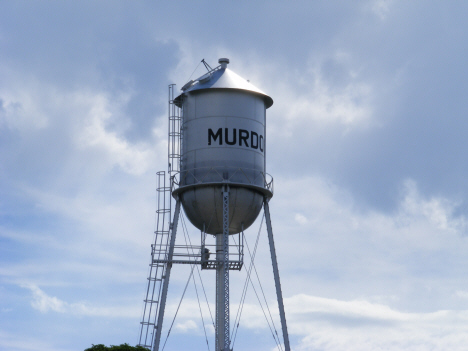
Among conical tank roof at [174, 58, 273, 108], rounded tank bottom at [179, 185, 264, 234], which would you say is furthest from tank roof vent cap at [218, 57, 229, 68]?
rounded tank bottom at [179, 185, 264, 234]

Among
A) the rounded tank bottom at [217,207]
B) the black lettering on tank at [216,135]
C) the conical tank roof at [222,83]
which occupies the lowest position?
the rounded tank bottom at [217,207]

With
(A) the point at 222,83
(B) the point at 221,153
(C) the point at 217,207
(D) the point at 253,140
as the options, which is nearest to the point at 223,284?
(C) the point at 217,207

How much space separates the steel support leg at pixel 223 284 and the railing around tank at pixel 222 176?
548 mm

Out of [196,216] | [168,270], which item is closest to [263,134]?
[196,216]

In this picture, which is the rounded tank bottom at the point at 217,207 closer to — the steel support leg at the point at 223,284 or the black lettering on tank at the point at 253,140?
the steel support leg at the point at 223,284

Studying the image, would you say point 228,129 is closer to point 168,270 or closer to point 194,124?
point 194,124

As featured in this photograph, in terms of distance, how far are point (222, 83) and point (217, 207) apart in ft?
18.3

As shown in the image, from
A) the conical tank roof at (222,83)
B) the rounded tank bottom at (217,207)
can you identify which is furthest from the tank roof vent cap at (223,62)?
the rounded tank bottom at (217,207)

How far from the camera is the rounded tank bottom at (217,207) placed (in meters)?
40.3

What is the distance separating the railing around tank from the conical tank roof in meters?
3.62

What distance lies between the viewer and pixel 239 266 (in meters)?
41.5

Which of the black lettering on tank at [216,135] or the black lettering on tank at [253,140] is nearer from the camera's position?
the black lettering on tank at [216,135]

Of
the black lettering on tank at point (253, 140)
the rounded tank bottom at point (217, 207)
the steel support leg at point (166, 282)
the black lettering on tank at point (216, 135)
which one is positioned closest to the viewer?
the steel support leg at point (166, 282)

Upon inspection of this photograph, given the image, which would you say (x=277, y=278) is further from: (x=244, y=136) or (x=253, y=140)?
(x=244, y=136)
